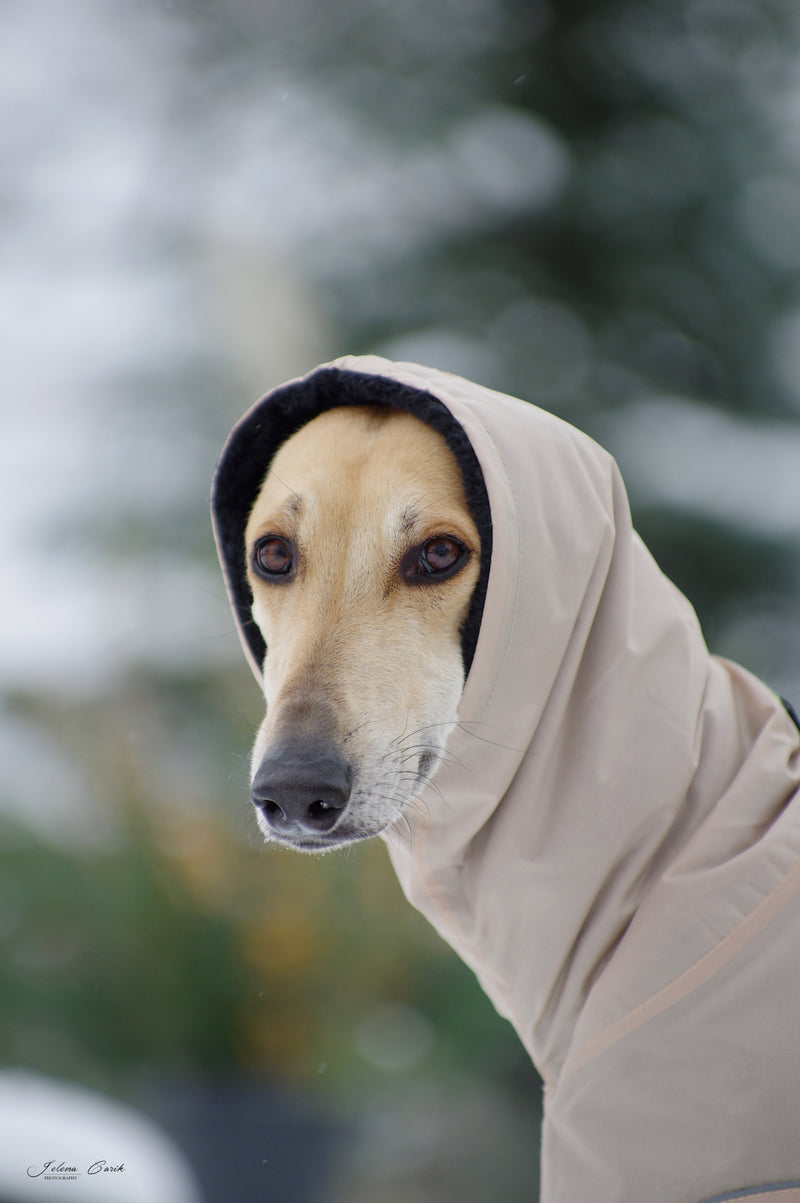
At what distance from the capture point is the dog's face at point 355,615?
131cm

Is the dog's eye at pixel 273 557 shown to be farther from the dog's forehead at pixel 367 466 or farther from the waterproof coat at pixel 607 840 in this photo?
the waterproof coat at pixel 607 840

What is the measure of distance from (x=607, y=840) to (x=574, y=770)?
117mm

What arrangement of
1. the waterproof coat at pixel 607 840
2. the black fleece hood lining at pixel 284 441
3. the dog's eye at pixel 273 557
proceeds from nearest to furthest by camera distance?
the waterproof coat at pixel 607 840, the black fleece hood lining at pixel 284 441, the dog's eye at pixel 273 557

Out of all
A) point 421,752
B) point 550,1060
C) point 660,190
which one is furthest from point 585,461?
point 660,190

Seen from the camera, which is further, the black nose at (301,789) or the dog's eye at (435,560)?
the dog's eye at (435,560)

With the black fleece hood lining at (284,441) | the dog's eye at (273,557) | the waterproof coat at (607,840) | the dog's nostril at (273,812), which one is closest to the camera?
the waterproof coat at (607,840)

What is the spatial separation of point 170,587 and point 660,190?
210 centimetres

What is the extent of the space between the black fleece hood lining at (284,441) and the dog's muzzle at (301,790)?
13.2 inches

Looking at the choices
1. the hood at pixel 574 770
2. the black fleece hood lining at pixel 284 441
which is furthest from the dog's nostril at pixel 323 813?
the black fleece hood lining at pixel 284 441

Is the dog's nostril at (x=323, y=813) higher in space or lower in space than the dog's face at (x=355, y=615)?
lower

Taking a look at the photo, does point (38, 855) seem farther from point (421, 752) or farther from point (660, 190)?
point (660, 190)

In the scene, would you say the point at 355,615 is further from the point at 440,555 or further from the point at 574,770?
the point at 574,770

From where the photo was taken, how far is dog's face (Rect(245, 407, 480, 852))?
1312mm
